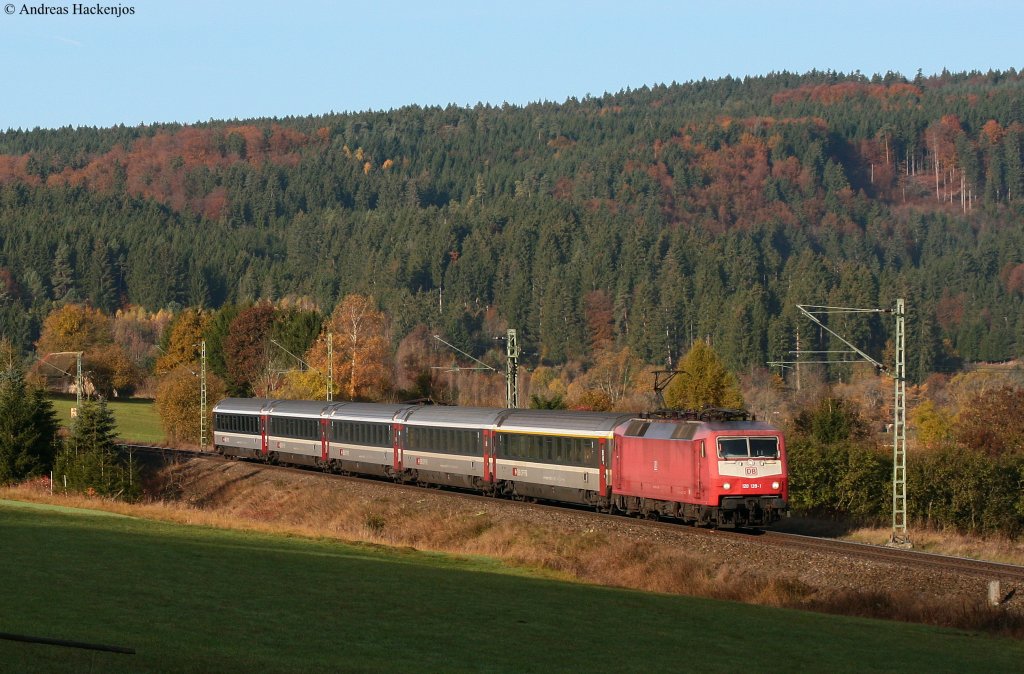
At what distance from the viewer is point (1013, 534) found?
46000 mm

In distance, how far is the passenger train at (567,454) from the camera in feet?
130

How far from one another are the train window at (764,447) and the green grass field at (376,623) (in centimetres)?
928

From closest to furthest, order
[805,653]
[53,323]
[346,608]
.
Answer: [805,653] → [346,608] → [53,323]

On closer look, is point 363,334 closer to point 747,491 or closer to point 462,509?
point 462,509

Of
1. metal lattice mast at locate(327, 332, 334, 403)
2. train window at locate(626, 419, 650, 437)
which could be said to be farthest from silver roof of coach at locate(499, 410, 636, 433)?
metal lattice mast at locate(327, 332, 334, 403)

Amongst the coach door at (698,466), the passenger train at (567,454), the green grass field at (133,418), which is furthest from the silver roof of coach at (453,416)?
the green grass field at (133,418)

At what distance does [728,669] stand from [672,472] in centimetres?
1963

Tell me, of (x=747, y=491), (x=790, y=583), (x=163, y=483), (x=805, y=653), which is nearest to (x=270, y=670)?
(x=805, y=653)

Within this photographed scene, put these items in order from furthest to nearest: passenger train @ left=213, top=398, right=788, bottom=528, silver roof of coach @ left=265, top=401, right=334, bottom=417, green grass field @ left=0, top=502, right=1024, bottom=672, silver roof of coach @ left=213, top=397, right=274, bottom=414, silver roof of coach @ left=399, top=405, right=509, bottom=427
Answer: silver roof of coach @ left=213, top=397, right=274, bottom=414 < silver roof of coach @ left=265, top=401, right=334, bottom=417 < silver roof of coach @ left=399, top=405, right=509, bottom=427 < passenger train @ left=213, top=398, right=788, bottom=528 < green grass field @ left=0, top=502, right=1024, bottom=672

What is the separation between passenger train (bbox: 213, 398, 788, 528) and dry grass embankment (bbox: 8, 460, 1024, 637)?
6.20 ft

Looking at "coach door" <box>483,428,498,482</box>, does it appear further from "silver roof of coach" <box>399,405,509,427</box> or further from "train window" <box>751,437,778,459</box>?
"train window" <box>751,437,778,459</box>

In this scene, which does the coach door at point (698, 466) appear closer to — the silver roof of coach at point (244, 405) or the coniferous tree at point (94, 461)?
the coniferous tree at point (94, 461)

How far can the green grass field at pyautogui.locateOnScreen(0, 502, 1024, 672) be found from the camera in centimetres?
1977

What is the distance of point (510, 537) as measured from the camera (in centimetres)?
4394
